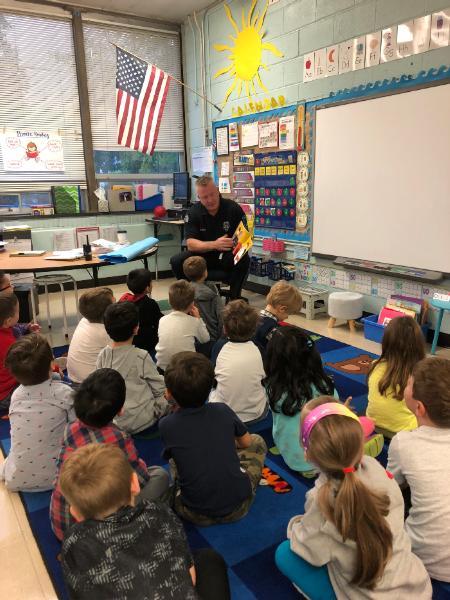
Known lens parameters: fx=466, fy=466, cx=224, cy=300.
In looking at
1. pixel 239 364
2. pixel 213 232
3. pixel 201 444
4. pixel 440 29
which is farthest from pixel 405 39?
pixel 201 444

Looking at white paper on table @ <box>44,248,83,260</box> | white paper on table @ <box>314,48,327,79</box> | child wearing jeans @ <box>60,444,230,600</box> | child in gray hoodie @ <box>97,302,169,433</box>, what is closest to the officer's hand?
white paper on table @ <box>44,248,83,260</box>

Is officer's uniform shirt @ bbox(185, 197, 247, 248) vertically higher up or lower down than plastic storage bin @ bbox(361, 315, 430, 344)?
higher up

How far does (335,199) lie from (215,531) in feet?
11.2

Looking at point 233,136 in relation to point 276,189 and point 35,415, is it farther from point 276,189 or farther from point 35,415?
point 35,415

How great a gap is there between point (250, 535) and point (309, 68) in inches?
166

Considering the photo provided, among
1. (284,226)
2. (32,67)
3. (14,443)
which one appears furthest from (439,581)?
(32,67)

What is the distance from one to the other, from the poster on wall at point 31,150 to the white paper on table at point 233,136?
2.20m

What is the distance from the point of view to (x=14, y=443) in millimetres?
2037

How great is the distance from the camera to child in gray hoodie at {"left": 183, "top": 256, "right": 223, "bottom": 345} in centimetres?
347

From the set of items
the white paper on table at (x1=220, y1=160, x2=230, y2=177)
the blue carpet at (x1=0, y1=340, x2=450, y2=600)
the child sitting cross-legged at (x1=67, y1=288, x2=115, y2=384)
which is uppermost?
the white paper on table at (x1=220, y1=160, x2=230, y2=177)

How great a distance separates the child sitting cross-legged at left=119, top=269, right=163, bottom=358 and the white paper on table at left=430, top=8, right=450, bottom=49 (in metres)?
2.67

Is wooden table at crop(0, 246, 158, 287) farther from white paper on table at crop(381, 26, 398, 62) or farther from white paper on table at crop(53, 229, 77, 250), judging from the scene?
white paper on table at crop(381, 26, 398, 62)

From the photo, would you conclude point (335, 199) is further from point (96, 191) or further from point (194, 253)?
point (96, 191)

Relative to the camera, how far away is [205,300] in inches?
137
